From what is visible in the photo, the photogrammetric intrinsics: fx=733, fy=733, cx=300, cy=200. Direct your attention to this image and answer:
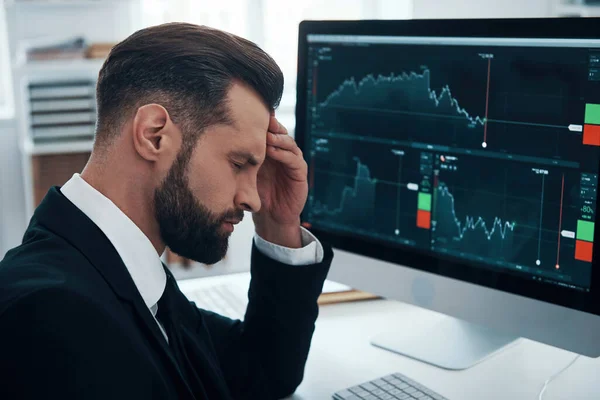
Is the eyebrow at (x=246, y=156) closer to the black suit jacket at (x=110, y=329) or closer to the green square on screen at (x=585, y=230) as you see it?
the black suit jacket at (x=110, y=329)

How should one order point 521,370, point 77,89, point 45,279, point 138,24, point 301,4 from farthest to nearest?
point 301,4 < point 138,24 < point 77,89 < point 521,370 < point 45,279

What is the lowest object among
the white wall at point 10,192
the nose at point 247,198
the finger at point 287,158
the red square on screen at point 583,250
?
Result: the white wall at point 10,192

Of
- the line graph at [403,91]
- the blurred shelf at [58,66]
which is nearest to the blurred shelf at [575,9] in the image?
the blurred shelf at [58,66]

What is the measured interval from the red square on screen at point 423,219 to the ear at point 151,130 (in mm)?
490

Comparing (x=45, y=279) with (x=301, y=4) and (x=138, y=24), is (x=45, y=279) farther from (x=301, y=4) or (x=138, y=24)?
(x=301, y=4)

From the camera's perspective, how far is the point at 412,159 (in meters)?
1.22

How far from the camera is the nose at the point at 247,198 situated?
1019 mm

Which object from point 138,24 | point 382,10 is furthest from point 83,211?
point 382,10

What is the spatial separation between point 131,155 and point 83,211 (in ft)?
0.30

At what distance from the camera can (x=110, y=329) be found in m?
0.77

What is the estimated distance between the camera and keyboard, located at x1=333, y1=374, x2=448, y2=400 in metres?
1.03

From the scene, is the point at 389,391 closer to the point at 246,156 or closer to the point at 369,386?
the point at 369,386

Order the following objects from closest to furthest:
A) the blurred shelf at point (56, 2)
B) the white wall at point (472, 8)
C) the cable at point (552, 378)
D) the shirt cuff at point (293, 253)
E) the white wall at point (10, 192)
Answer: the cable at point (552, 378), the shirt cuff at point (293, 253), the white wall at point (472, 8), the blurred shelf at point (56, 2), the white wall at point (10, 192)

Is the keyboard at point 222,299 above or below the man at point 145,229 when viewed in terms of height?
below
